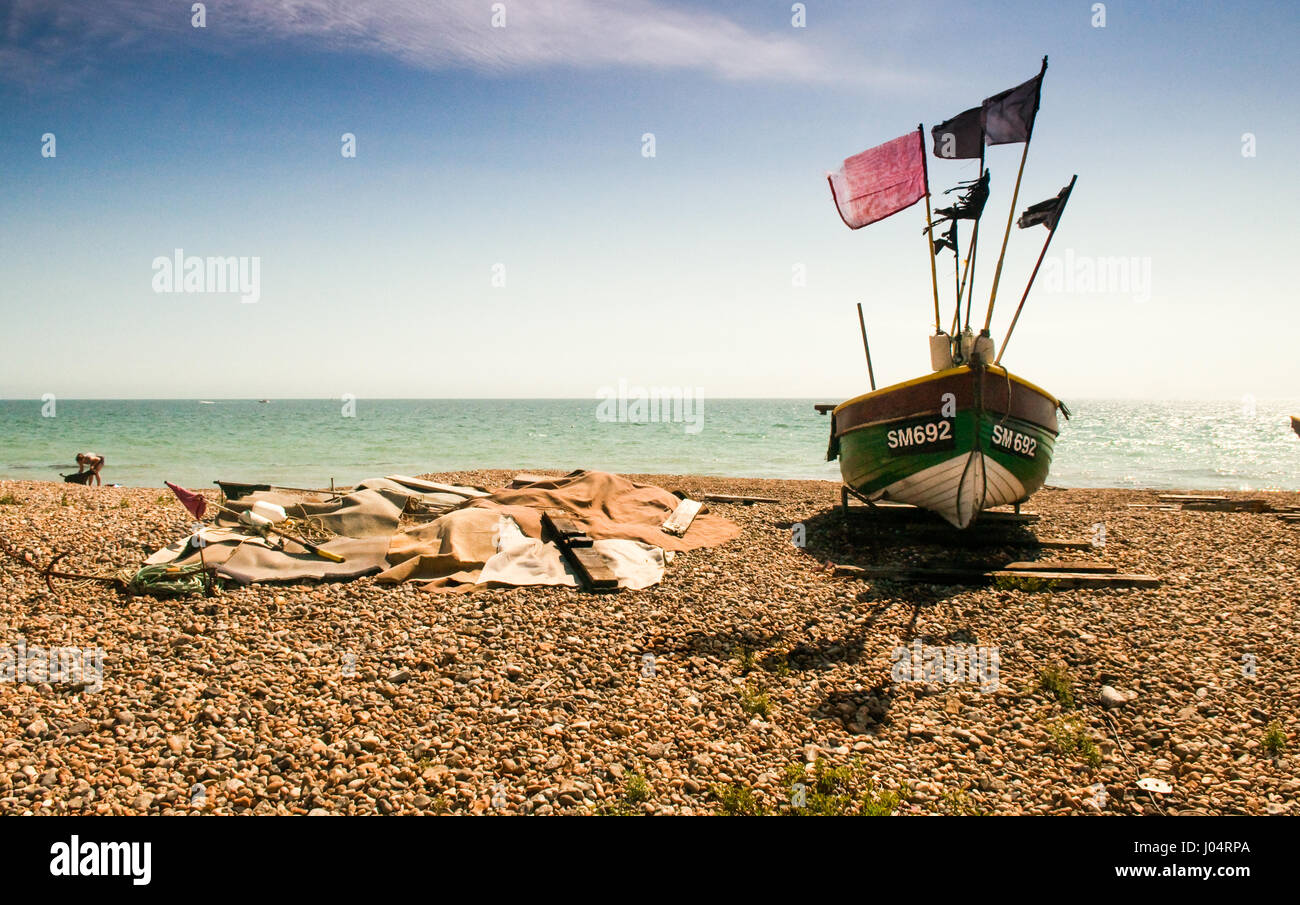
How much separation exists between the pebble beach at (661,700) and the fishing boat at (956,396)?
92.0 inches

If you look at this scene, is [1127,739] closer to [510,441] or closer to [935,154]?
[935,154]

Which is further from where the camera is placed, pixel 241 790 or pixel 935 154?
pixel 935 154

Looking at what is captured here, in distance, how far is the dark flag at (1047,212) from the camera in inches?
387

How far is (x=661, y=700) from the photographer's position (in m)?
5.29

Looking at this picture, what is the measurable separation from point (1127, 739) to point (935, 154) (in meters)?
8.71

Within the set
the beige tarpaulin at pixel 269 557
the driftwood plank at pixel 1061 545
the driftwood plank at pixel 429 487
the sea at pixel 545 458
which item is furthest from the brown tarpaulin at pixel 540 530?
the sea at pixel 545 458

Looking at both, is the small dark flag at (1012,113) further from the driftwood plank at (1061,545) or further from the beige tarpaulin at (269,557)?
the beige tarpaulin at (269,557)

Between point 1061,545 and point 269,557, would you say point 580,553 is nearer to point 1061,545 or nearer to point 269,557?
point 269,557

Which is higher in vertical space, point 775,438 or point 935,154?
point 935,154

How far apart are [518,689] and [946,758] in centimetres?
309
